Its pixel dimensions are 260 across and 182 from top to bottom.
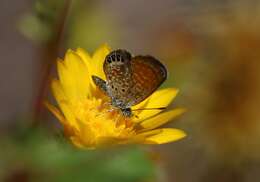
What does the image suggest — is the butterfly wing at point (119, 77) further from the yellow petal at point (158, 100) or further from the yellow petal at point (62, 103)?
the yellow petal at point (62, 103)

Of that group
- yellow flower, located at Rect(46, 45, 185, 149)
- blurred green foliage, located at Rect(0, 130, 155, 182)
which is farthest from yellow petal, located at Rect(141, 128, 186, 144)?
blurred green foliage, located at Rect(0, 130, 155, 182)

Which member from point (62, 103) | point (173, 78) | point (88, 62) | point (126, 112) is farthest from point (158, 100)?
point (173, 78)

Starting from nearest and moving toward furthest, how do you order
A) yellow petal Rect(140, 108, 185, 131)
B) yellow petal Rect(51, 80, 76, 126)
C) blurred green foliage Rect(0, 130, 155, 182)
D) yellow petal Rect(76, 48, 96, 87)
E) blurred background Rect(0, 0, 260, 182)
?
blurred green foliage Rect(0, 130, 155, 182) < blurred background Rect(0, 0, 260, 182) < yellow petal Rect(51, 80, 76, 126) < yellow petal Rect(140, 108, 185, 131) < yellow petal Rect(76, 48, 96, 87)

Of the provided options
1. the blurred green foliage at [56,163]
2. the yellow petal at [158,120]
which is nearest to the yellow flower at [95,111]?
the yellow petal at [158,120]

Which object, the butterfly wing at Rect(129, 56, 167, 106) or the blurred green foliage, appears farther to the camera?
the butterfly wing at Rect(129, 56, 167, 106)

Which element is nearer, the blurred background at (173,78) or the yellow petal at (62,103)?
the blurred background at (173,78)

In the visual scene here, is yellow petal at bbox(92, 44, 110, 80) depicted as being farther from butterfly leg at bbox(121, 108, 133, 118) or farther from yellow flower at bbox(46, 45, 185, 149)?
butterfly leg at bbox(121, 108, 133, 118)
